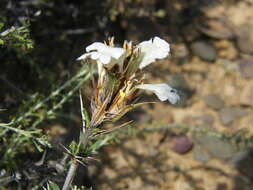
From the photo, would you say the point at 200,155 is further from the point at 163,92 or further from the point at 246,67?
the point at 163,92

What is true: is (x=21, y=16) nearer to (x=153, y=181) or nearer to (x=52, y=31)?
(x=52, y=31)

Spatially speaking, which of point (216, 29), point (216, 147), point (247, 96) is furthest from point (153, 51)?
point (216, 29)

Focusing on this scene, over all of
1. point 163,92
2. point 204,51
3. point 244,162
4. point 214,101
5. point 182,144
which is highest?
point 163,92

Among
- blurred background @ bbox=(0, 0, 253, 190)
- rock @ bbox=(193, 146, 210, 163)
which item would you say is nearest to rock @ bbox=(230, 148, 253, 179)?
blurred background @ bbox=(0, 0, 253, 190)

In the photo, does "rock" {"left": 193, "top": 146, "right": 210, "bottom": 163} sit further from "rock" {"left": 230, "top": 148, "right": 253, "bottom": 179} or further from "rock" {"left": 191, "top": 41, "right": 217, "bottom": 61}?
"rock" {"left": 191, "top": 41, "right": 217, "bottom": 61}

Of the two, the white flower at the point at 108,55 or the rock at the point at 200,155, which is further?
the rock at the point at 200,155

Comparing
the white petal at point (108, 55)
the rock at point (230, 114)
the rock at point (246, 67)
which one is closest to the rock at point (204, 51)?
the rock at point (246, 67)

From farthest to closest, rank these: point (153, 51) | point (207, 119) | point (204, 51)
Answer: point (204, 51) < point (207, 119) < point (153, 51)

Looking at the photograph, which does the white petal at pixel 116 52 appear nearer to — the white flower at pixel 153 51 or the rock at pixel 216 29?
the white flower at pixel 153 51
